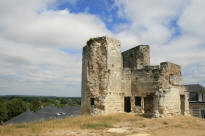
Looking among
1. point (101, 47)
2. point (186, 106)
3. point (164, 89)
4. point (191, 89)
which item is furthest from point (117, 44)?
point (191, 89)

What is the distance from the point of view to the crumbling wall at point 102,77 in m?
12.4

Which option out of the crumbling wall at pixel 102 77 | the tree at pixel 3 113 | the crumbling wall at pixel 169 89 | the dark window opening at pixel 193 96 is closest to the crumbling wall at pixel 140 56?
the crumbling wall at pixel 102 77

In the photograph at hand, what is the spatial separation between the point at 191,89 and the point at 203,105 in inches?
161

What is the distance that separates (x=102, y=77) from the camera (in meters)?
12.6

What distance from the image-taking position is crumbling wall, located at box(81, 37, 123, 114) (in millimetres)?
12367

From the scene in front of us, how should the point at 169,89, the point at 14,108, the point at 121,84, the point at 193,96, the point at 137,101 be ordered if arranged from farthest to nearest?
the point at 14,108
the point at 193,96
the point at 137,101
the point at 121,84
the point at 169,89

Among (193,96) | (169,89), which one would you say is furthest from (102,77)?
(193,96)

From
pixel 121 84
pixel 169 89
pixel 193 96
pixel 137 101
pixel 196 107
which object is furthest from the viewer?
pixel 193 96

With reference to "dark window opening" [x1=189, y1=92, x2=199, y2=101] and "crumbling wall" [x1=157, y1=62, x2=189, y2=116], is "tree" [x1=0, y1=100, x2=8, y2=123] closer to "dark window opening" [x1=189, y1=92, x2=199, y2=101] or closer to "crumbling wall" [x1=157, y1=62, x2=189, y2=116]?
"crumbling wall" [x1=157, y1=62, x2=189, y2=116]

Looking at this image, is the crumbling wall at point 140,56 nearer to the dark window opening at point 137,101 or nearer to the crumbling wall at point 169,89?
the crumbling wall at point 169,89

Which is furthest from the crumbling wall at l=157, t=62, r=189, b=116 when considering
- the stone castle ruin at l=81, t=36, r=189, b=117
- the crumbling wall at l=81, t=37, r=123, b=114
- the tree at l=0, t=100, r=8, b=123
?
the tree at l=0, t=100, r=8, b=123

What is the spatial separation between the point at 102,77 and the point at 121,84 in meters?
1.91

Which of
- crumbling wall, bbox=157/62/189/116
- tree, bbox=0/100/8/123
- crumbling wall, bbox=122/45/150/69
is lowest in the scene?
tree, bbox=0/100/8/123

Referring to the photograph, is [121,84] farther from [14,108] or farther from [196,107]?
[14,108]
